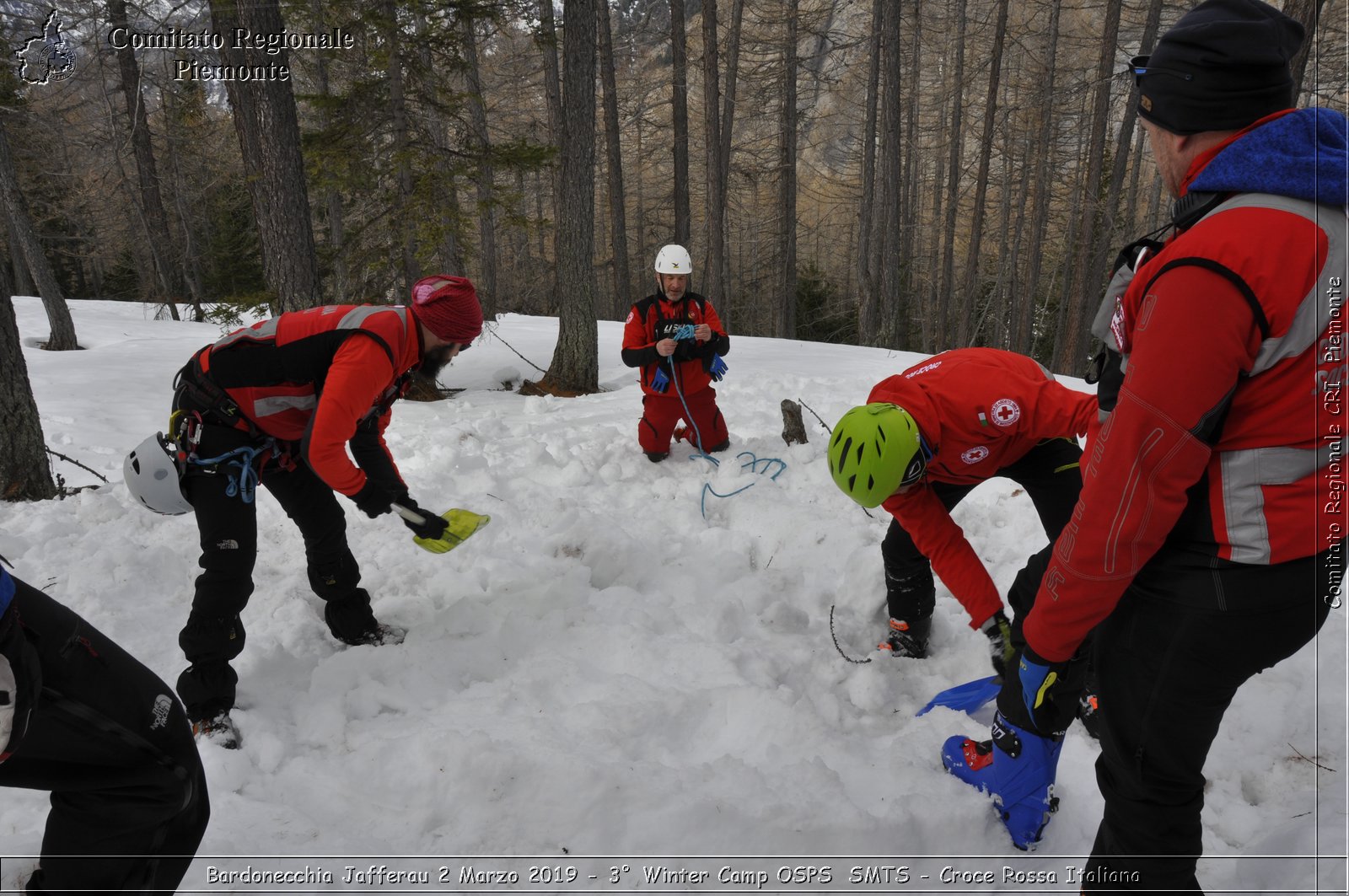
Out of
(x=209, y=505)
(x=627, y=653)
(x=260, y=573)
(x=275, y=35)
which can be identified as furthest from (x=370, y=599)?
(x=275, y=35)

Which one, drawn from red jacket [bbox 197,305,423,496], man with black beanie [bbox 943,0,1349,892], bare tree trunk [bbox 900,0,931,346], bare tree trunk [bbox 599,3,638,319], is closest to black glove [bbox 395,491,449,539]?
red jacket [bbox 197,305,423,496]

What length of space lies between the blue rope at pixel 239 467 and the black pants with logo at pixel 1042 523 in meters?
2.84

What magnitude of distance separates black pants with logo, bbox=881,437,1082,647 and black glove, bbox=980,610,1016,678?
1.01ft

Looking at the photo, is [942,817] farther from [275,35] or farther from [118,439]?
[275,35]

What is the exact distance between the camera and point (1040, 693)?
2068mm

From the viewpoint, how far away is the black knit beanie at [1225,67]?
1.46 m

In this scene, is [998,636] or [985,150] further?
[985,150]

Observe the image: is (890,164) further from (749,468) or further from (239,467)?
(239,467)

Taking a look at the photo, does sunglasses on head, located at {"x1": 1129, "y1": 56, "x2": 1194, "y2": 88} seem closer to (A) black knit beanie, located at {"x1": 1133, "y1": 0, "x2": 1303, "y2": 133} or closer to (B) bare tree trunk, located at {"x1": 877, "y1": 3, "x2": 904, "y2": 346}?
(A) black knit beanie, located at {"x1": 1133, "y1": 0, "x2": 1303, "y2": 133}

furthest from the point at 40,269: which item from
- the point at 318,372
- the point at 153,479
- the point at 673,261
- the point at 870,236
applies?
the point at 870,236

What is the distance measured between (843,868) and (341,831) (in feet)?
5.19

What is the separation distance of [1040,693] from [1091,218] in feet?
47.9

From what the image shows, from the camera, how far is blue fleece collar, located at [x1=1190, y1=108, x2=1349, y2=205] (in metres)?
1.35

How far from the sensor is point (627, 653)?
11.1ft
